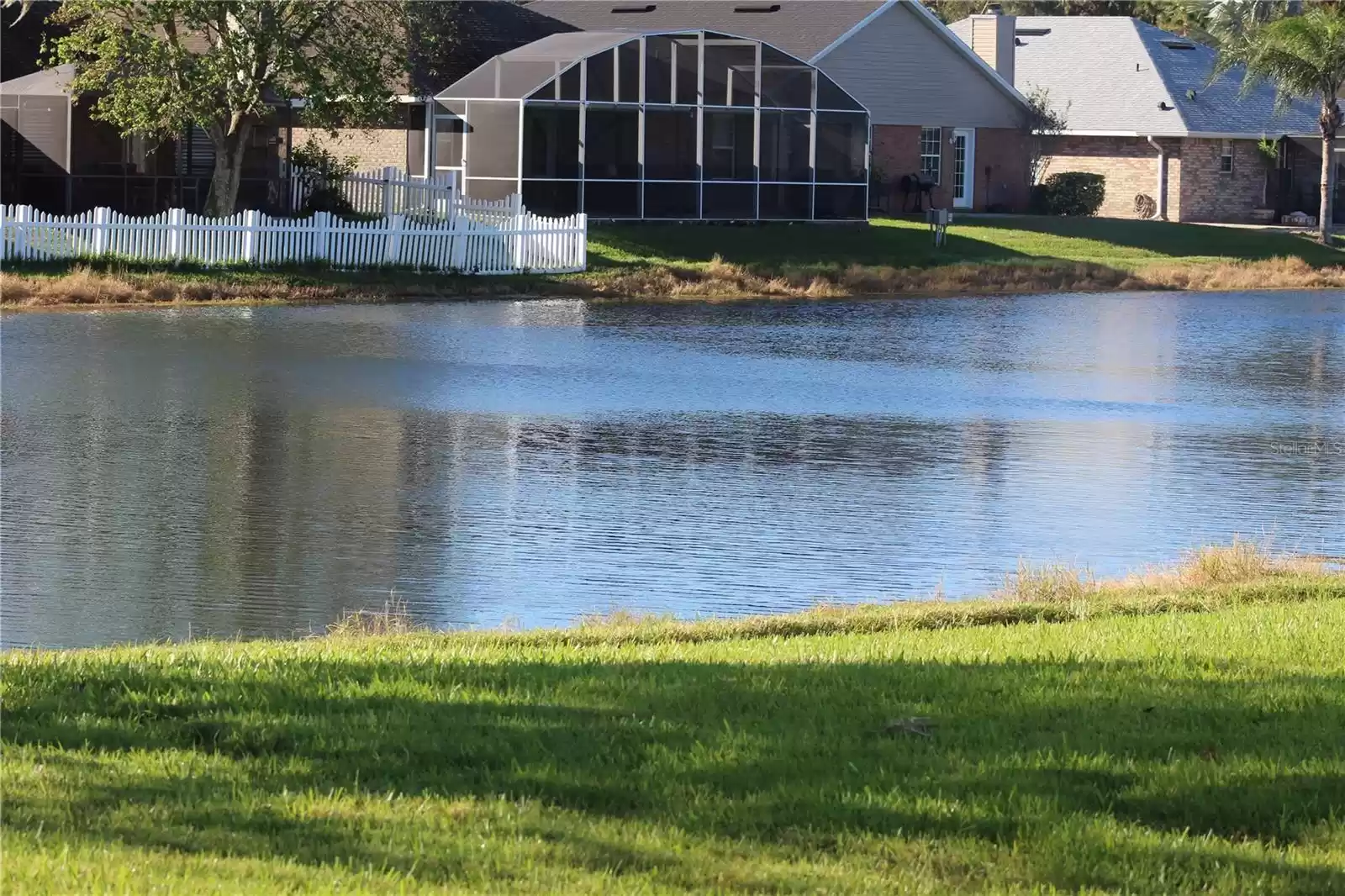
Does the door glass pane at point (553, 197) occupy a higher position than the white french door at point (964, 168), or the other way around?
the white french door at point (964, 168)

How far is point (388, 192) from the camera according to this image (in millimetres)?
41188

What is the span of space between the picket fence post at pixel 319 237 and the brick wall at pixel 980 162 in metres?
21.1

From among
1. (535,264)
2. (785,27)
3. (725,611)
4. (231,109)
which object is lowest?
(725,611)

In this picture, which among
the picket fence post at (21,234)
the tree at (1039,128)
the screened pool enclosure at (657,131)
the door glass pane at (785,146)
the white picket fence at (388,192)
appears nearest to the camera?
the picket fence post at (21,234)

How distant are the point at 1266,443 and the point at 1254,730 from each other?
12.7 m

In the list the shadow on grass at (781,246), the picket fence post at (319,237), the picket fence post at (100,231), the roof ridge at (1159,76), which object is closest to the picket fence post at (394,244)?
the picket fence post at (319,237)

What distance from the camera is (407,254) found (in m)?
34.8

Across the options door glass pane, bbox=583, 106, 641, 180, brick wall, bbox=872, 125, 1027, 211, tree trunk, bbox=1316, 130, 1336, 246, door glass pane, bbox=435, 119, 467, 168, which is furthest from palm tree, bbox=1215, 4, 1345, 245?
door glass pane, bbox=435, 119, 467, 168

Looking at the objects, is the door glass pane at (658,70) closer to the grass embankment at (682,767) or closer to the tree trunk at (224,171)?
the tree trunk at (224,171)

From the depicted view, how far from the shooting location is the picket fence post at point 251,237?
33.0 m

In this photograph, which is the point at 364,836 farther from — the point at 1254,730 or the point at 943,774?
the point at 1254,730

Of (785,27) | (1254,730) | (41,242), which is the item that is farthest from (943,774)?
(785,27)

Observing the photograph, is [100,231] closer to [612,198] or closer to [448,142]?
[448,142]

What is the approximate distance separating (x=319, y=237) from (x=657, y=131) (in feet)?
33.9
